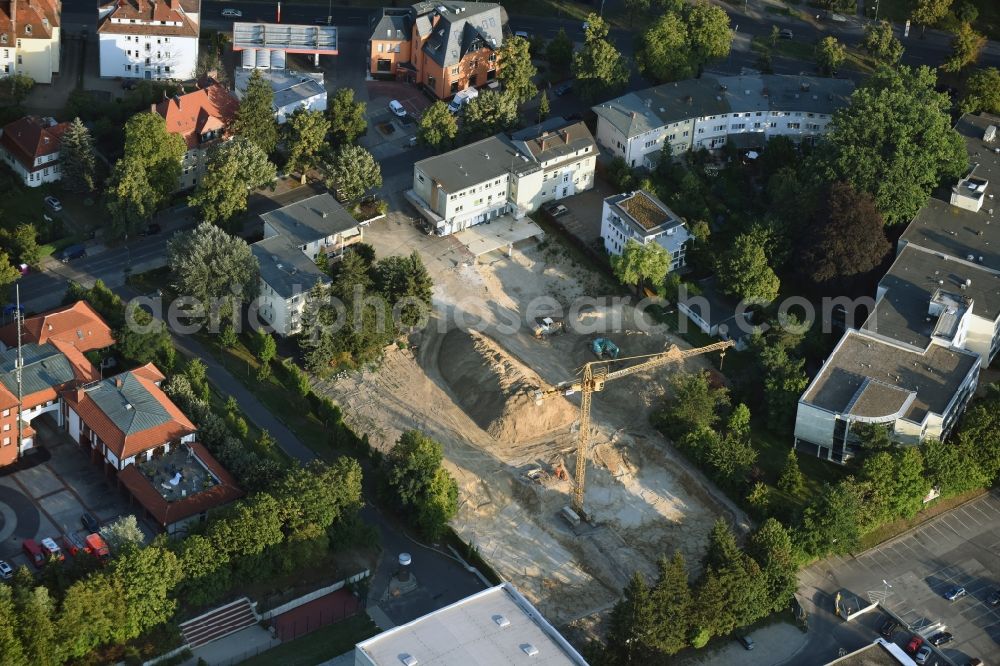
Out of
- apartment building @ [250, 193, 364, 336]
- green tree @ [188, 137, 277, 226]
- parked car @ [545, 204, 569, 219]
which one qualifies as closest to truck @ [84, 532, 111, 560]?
apartment building @ [250, 193, 364, 336]

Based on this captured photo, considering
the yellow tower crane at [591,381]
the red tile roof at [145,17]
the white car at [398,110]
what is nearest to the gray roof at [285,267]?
the yellow tower crane at [591,381]

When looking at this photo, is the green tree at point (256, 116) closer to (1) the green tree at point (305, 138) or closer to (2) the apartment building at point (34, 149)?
(1) the green tree at point (305, 138)

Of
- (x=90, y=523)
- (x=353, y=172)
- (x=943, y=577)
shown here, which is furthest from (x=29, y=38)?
(x=943, y=577)

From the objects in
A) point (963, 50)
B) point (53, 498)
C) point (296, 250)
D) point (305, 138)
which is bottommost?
point (53, 498)

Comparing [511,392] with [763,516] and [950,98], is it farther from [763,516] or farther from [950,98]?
[950,98]

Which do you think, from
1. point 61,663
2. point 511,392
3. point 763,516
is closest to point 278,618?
point 61,663

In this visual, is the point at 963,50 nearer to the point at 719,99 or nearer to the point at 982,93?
the point at 982,93
